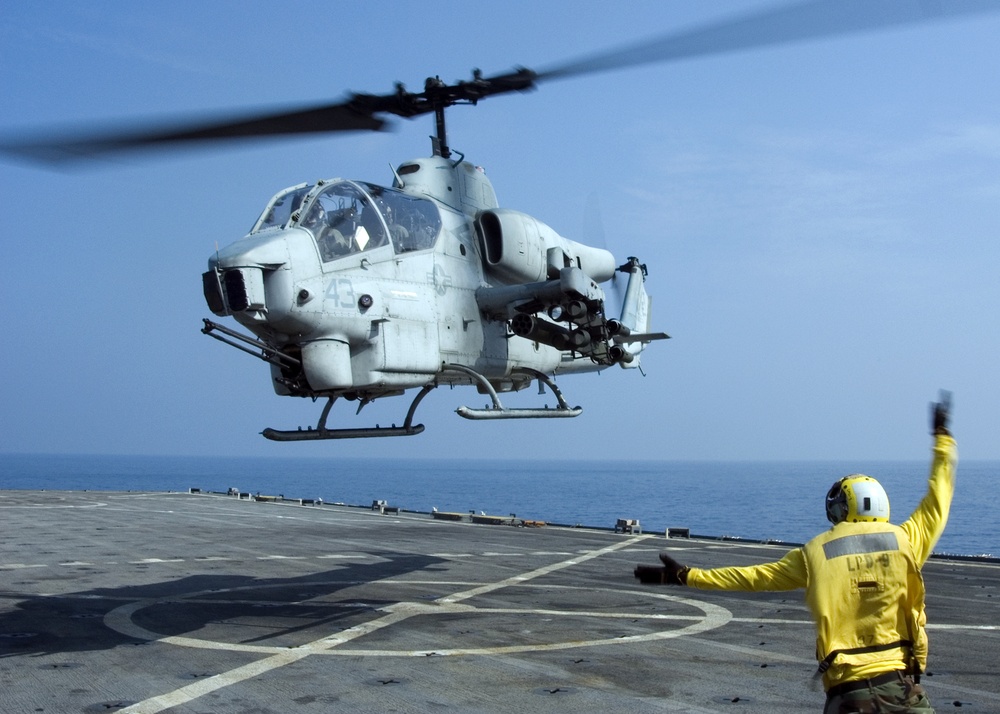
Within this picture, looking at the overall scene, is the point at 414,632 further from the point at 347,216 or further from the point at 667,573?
the point at 667,573

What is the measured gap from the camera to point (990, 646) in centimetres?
1045

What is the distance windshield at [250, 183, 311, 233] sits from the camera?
1216 centimetres

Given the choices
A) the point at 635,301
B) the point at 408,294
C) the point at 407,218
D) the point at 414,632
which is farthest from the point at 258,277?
the point at 635,301

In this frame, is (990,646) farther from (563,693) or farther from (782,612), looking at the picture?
(563,693)

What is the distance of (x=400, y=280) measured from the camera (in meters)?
13.2

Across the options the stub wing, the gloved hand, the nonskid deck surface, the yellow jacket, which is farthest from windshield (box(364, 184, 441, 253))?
the yellow jacket

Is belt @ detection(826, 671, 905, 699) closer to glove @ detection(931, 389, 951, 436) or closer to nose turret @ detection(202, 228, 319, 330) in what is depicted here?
glove @ detection(931, 389, 951, 436)

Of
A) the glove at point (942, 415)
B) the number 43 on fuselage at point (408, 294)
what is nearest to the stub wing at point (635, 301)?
the number 43 on fuselage at point (408, 294)

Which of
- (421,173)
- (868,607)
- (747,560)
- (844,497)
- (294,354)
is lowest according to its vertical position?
(747,560)

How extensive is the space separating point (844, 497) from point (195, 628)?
883 cm

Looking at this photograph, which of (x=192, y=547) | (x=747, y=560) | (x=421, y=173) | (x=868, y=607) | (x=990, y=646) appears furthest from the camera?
(x=192, y=547)

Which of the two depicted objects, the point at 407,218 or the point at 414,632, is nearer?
the point at 414,632

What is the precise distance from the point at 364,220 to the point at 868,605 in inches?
366

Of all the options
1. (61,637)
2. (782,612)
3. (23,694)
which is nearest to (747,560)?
(782,612)
